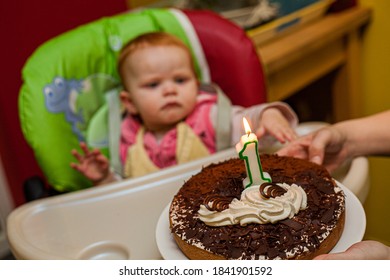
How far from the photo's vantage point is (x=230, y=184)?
400mm

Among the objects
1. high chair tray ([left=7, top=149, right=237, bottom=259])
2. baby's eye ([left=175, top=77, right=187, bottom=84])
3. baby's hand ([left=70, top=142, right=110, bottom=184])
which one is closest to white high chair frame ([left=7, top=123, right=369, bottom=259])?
high chair tray ([left=7, top=149, right=237, bottom=259])

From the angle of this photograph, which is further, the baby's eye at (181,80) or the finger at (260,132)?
the baby's eye at (181,80)

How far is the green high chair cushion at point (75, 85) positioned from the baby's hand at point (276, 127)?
299 millimetres

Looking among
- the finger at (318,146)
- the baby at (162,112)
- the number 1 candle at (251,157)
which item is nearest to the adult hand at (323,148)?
the finger at (318,146)

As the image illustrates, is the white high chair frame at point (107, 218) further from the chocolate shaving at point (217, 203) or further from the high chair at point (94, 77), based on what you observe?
the high chair at point (94, 77)

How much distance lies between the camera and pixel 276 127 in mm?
523

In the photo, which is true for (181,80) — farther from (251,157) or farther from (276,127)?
(251,157)

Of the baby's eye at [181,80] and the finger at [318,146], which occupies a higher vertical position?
the finger at [318,146]

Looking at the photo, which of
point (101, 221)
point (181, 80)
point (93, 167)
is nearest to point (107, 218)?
point (101, 221)

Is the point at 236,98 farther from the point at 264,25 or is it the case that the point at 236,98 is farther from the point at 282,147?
the point at 282,147

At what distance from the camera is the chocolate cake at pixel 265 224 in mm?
341

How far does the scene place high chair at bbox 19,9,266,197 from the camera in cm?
75

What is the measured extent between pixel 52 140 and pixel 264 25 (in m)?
0.43

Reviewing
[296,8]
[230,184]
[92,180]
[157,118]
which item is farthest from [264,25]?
[230,184]
